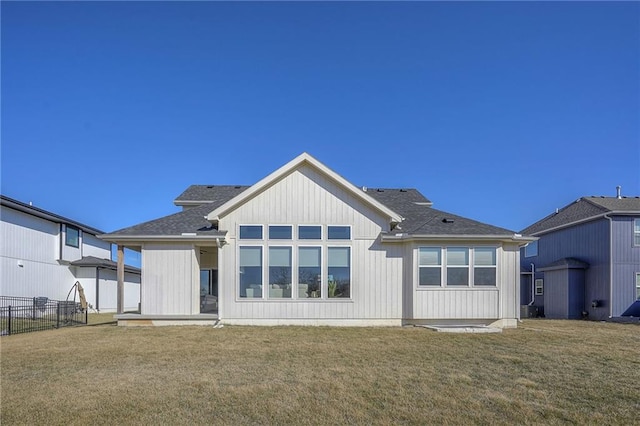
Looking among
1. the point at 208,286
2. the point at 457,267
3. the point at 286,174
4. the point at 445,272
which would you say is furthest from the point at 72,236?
the point at 457,267

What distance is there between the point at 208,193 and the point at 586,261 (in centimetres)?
1910

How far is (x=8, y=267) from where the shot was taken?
20406 millimetres

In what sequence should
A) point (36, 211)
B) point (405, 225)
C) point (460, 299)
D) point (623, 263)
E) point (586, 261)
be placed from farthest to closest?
1. point (36, 211)
2. point (586, 261)
3. point (623, 263)
4. point (405, 225)
5. point (460, 299)

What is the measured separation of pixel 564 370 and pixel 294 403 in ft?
16.9

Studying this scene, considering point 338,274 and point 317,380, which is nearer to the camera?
point 317,380

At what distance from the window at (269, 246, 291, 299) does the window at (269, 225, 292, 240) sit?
37 cm

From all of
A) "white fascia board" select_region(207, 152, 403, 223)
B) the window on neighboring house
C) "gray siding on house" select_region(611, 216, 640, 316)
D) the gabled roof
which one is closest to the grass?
"white fascia board" select_region(207, 152, 403, 223)

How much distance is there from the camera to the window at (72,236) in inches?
1017

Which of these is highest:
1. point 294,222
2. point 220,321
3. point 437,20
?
point 437,20

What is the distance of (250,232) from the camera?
1414cm

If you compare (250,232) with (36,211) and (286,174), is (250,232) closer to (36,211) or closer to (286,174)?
(286,174)

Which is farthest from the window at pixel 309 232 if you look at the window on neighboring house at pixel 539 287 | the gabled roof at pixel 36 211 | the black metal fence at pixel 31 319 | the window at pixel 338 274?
the window on neighboring house at pixel 539 287

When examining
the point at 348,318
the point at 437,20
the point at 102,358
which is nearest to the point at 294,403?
the point at 102,358

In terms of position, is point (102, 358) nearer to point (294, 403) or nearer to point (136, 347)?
point (136, 347)
